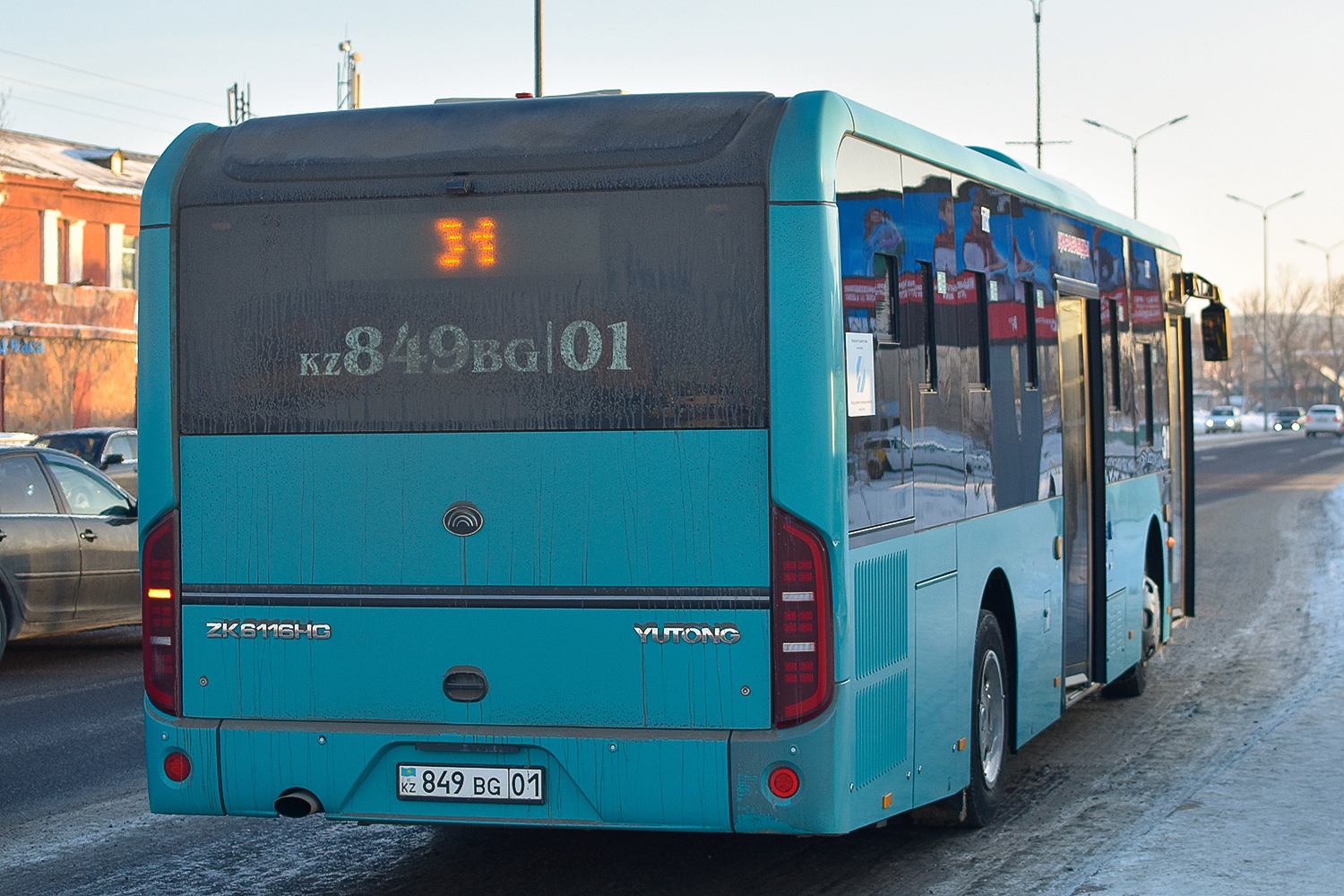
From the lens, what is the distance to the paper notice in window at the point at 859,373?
18.1ft

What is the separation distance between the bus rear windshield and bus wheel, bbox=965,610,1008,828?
2.20 meters

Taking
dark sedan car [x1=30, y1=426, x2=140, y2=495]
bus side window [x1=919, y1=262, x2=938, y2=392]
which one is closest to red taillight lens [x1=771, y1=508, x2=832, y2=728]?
bus side window [x1=919, y1=262, x2=938, y2=392]

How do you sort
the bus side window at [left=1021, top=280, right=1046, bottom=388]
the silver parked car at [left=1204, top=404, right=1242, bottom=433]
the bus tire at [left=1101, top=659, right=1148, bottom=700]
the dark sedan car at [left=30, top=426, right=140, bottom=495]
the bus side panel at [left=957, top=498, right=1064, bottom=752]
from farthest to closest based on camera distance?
the silver parked car at [left=1204, top=404, right=1242, bottom=433]
the dark sedan car at [left=30, top=426, right=140, bottom=495]
the bus tire at [left=1101, top=659, right=1148, bottom=700]
the bus side window at [left=1021, top=280, right=1046, bottom=388]
the bus side panel at [left=957, top=498, right=1064, bottom=752]

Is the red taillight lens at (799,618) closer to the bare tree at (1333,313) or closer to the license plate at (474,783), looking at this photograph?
the license plate at (474,783)

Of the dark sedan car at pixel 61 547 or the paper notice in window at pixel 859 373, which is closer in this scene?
the paper notice in window at pixel 859 373

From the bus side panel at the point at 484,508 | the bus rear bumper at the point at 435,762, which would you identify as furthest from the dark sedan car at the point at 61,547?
the bus side panel at the point at 484,508

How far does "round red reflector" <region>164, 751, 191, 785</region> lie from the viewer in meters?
5.81

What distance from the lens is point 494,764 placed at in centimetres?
560

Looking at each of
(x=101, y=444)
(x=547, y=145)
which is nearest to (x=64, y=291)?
(x=101, y=444)

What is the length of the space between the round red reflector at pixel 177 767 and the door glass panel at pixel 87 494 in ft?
23.6

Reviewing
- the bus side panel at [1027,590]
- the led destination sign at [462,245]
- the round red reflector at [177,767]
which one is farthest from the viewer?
the bus side panel at [1027,590]

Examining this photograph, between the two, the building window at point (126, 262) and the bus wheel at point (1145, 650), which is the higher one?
the building window at point (126, 262)

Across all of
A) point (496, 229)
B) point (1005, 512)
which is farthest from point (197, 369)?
point (1005, 512)

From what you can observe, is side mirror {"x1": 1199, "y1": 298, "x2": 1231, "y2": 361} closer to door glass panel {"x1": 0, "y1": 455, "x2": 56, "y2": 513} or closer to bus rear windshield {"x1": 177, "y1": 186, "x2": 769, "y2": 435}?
bus rear windshield {"x1": 177, "y1": 186, "x2": 769, "y2": 435}
